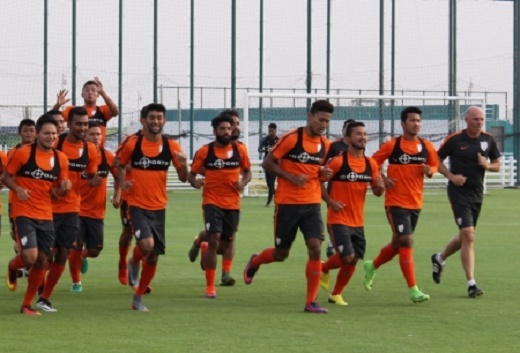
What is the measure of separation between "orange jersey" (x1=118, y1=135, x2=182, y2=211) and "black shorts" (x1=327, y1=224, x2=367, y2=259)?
184 cm

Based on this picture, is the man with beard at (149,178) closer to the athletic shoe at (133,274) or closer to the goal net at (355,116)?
the athletic shoe at (133,274)

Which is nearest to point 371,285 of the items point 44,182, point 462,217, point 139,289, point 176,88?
point 462,217

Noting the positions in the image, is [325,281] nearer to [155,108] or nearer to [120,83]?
[155,108]

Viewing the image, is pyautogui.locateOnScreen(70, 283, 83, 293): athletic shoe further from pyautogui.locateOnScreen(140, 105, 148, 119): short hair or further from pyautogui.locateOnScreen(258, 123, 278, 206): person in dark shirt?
pyautogui.locateOnScreen(258, 123, 278, 206): person in dark shirt

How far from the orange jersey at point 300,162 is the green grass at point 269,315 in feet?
3.83

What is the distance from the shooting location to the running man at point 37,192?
12117mm

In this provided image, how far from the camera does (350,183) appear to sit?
1331cm

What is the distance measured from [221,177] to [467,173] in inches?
115

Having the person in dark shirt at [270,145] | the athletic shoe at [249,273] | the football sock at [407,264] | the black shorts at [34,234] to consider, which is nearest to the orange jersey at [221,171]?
the athletic shoe at [249,273]

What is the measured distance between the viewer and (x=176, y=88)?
41562 mm

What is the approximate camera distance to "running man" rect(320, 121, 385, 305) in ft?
43.2

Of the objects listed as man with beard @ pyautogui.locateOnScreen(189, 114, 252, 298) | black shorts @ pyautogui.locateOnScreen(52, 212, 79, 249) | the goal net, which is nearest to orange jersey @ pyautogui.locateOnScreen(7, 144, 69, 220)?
black shorts @ pyautogui.locateOnScreen(52, 212, 79, 249)

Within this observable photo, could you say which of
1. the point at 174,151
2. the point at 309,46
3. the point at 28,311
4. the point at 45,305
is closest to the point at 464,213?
the point at 174,151

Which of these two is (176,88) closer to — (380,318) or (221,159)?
(221,159)
